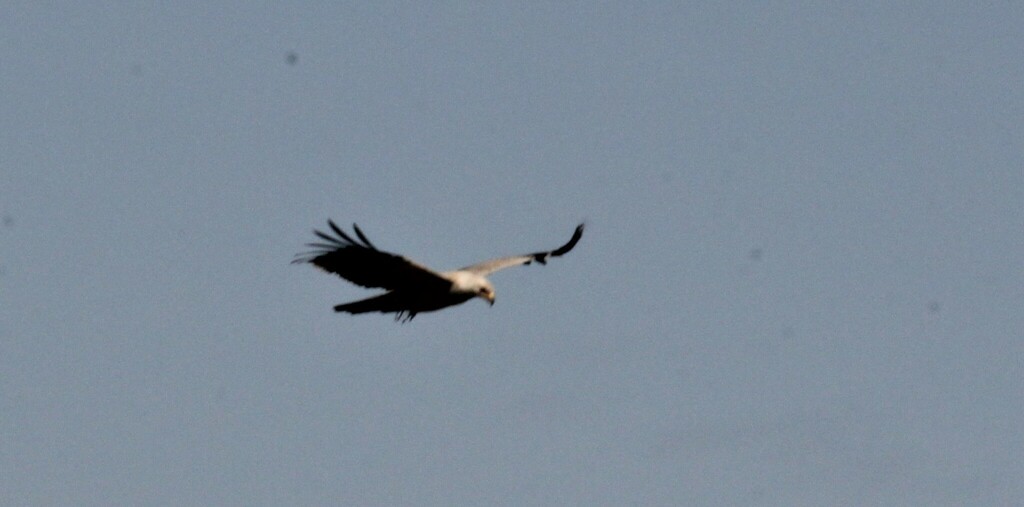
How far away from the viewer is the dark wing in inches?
2046

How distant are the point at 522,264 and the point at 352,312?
222 inches

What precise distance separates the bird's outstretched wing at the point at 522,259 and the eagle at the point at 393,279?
1477mm

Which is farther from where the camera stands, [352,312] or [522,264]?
[522,264]

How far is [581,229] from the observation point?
60094 mm

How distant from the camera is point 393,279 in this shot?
5303 cm

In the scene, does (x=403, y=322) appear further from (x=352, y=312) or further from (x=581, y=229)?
(x=581, y=229)

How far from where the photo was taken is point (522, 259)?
5856cm

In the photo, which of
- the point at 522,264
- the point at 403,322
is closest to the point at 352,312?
the point at 403,322

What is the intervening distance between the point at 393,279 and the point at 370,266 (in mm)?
641

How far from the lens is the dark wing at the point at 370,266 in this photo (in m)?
52.0

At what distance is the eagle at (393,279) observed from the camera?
52156mm

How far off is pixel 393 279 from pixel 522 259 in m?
5.98

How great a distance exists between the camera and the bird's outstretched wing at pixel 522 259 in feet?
186

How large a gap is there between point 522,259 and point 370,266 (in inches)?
258
